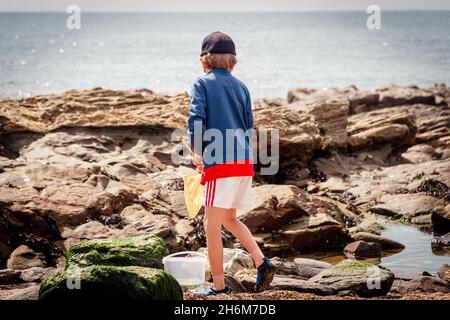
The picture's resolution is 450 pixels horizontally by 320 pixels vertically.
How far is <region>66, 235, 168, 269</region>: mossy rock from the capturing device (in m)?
6.64

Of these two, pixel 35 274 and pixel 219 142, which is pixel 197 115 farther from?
pixel 35 274

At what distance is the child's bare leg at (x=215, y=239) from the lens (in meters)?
6.20

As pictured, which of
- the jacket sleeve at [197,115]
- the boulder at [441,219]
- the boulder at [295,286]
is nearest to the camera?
the jacket sleeve at [197,115]

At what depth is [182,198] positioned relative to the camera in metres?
11.0

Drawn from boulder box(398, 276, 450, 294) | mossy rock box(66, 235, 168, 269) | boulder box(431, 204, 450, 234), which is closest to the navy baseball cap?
mossy rock box(66, 235, 168, 269)

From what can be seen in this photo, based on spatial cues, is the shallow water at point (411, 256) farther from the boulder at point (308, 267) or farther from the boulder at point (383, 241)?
the boulder at point (308, 267)

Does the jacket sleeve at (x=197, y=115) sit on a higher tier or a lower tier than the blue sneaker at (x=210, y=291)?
higher

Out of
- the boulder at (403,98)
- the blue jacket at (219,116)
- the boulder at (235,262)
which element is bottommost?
the boulder at (235,262)

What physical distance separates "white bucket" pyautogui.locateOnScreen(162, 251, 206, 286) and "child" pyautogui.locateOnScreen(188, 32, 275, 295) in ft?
2.40

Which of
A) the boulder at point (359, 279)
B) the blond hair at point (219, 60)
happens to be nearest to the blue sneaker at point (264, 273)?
the boulder at point (359, 279)

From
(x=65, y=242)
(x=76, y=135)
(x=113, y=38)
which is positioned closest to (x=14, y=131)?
(x=76, y=135)

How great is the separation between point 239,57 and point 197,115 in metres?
60.9

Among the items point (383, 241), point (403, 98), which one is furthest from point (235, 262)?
point (403, 98)
